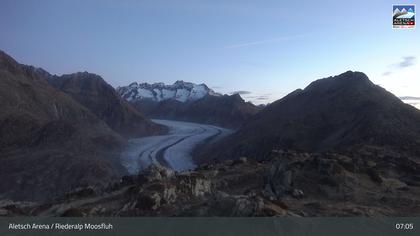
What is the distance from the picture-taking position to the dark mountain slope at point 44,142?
204 ft

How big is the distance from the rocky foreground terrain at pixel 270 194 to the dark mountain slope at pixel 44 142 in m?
15.7

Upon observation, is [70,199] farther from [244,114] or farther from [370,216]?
[244,114]

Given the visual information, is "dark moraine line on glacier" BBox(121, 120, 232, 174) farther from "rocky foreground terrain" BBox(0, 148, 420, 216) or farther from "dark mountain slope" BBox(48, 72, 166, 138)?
"rocky foreground terrain" BBox(0, 148, 420, 216)

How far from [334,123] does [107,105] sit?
89167mm

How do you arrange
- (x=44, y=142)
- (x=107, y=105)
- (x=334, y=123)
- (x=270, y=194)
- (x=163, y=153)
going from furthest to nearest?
(x=107, y=105) → (x=163, y=153) → (x=44, y=142) → (x=334, y=123) → (x=270, y=194)

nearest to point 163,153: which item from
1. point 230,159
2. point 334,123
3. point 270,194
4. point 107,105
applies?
point 334,123

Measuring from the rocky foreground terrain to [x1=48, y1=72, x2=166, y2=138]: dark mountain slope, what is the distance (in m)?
102

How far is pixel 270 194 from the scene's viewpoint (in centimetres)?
2542

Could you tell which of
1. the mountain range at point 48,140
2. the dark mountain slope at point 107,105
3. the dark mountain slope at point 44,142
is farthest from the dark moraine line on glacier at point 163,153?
the dark mountain slope at point 107,105

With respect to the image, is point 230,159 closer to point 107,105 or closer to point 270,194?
point 270,194

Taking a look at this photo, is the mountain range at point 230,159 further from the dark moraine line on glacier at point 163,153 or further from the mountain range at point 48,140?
Result: the dark moraine line on glacier at point 163,153

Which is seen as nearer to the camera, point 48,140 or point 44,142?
point 44,142

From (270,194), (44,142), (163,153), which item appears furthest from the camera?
(163,153)

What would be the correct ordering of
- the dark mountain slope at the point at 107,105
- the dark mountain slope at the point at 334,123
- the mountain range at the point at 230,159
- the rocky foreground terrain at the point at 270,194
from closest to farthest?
the rocky foreground terrain at the point at 270,194 → the mountain range at the point at 230,159 → the dark mountain slope at the point at 334,123 → the dark mountain slope at the point at 107,105
